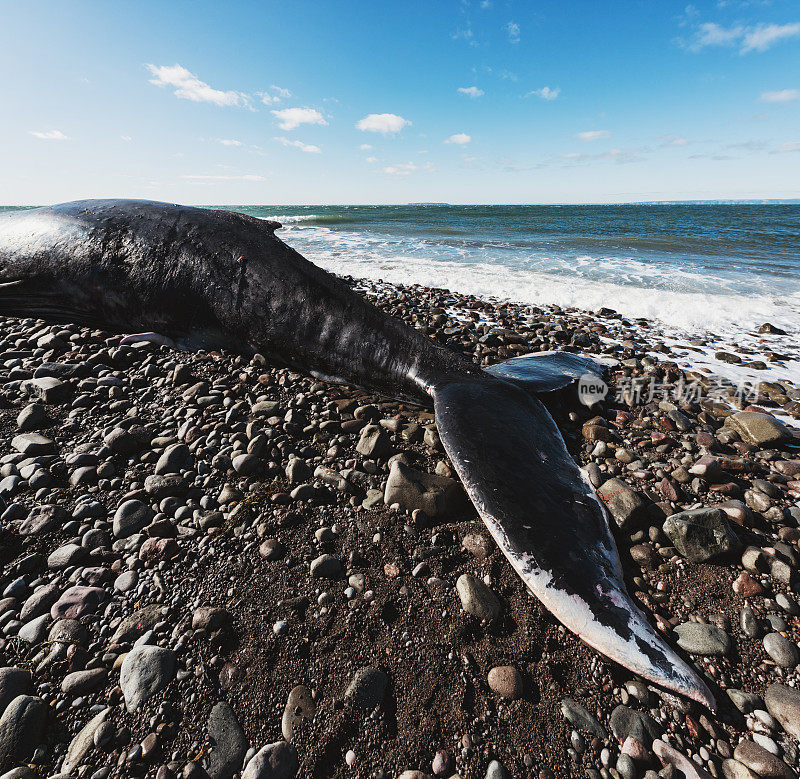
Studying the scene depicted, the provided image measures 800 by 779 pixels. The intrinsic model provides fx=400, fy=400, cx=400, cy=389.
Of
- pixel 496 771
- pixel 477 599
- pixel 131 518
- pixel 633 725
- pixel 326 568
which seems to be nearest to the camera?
pixel 496 771

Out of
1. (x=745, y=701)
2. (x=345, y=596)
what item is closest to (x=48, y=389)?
(x=345, y=596)

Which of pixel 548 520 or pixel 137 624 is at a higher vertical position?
pixel 548 520

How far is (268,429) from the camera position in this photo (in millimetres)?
3512

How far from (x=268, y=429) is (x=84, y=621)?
1740 millimetres

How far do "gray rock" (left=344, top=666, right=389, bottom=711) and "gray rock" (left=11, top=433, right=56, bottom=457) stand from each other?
10.3ft

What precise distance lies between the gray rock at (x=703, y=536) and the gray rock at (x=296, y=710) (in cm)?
227

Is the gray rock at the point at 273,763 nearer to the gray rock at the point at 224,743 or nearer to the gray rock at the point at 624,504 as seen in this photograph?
the gray rock at the point at 224,743

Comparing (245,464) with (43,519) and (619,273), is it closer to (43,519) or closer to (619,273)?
(43,519)

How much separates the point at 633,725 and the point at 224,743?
171 cm

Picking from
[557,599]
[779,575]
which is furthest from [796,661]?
[557,599]

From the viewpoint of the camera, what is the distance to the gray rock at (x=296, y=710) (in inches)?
66.5

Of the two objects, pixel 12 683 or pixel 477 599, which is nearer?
pixel 12 683

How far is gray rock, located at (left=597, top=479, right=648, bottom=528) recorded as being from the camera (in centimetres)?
265

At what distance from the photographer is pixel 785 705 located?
5.82 ft
